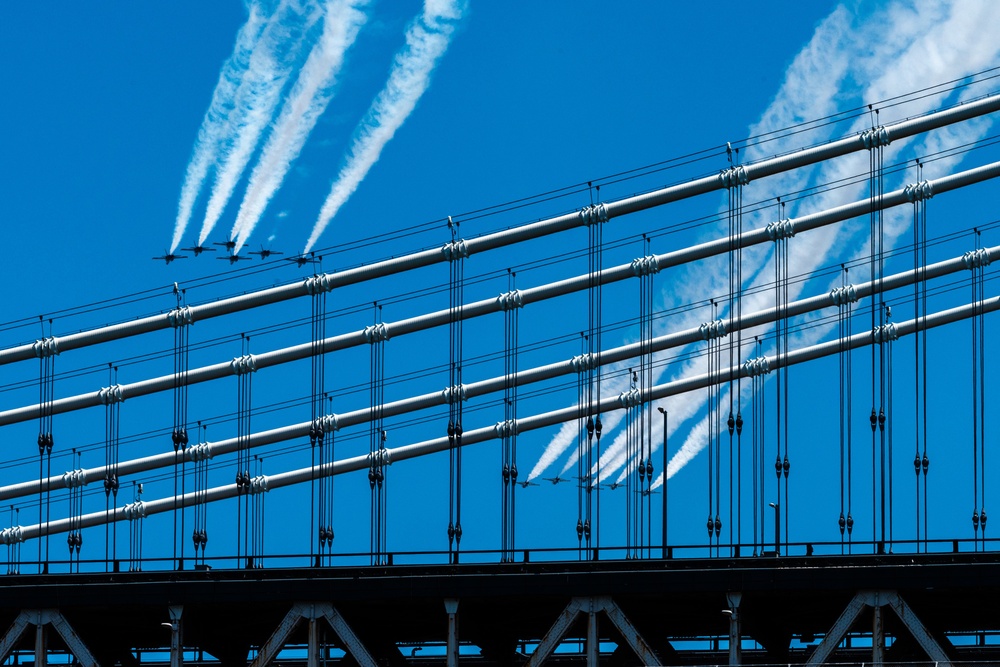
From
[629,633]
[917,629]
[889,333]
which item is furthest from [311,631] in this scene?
[889,333]

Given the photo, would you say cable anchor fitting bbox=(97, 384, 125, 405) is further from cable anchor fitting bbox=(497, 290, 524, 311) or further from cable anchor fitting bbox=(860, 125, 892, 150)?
cable anchor fitting bbox=(860, 125, 892, 150)

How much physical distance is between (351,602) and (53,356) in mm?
32880

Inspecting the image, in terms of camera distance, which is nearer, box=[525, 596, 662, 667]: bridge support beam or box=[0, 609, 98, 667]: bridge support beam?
box=[525, 596, 662, 667]: bridge support beam

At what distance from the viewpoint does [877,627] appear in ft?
208

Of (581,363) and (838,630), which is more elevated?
(581,363)

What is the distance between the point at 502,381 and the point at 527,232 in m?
7.45

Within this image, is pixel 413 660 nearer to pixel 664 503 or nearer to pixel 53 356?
pixel 664 503

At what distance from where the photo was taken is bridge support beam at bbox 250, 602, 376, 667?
6706cm

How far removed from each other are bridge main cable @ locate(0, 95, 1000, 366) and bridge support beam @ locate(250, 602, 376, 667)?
Answer: 25.8 meters

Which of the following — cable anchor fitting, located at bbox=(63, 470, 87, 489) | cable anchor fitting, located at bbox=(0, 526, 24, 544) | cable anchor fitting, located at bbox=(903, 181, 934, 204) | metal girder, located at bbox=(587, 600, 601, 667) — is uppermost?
cable anchor fitting, located at bbox=(903, 181, 934, 204)

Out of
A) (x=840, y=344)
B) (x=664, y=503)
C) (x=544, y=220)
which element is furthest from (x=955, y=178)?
(x=664, y=503)

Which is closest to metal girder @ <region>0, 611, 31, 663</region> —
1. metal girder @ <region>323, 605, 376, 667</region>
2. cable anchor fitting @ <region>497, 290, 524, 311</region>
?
metal girder @ <region>323, 605, 376, 667</region>

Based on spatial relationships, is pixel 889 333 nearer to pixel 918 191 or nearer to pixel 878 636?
pixel 918 191

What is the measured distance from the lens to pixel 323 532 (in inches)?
3194
